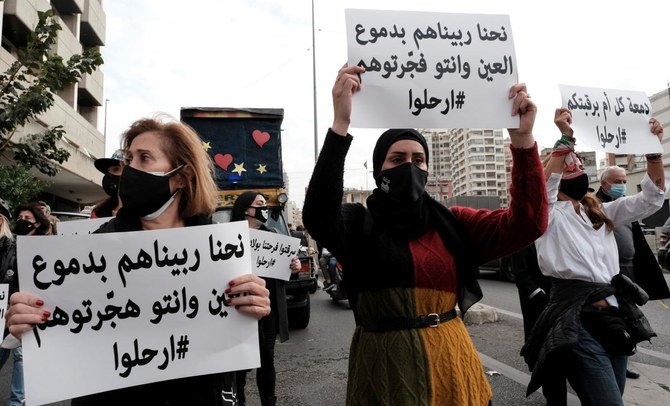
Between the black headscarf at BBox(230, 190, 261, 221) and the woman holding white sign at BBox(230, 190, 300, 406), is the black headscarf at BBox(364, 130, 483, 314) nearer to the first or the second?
the woman holding white sign at BBox(230, 190, 300, 406)

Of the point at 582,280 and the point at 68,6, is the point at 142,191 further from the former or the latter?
the point at 68,6

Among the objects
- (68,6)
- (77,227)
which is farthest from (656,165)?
(68,6)

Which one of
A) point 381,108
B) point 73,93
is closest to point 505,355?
point 381,108

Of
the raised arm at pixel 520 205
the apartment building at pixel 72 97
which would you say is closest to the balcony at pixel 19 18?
the apartment building at pixel 72 97

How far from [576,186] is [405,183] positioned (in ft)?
5.53

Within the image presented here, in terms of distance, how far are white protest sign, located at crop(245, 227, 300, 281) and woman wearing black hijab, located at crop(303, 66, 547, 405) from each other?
83.5 inches

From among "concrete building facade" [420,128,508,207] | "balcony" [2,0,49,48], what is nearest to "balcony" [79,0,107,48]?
"balcony" [2,0,49,48]

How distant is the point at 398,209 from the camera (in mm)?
1865

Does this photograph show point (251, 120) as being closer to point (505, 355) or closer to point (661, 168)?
point (505, 355)

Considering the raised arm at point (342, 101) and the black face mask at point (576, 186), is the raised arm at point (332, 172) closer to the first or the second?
the raised arm at point (342, 101)

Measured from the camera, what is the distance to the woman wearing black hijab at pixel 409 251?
167cm

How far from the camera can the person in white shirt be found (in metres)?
2.51

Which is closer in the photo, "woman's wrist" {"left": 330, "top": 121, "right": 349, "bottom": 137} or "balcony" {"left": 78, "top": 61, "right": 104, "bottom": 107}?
"woman's wrist" {"left": 330, "top": 121, "right": 349, "bottom": 137}

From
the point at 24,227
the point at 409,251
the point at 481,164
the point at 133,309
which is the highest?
the point at 481,164
